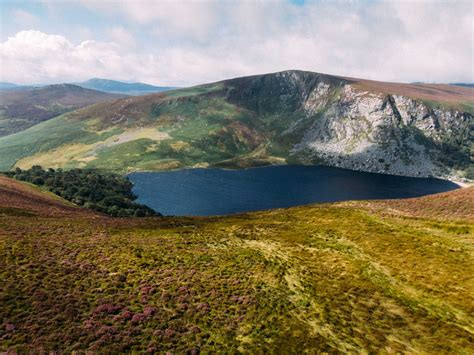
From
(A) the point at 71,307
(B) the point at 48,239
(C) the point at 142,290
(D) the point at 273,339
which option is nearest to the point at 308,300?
(D) the point at 273,339

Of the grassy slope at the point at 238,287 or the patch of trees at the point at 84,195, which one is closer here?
the grassy slope at the point at 238,287

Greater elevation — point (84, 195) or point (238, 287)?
point (238, 287)

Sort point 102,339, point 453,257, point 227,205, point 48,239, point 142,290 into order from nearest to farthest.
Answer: point 102,339
point 142,290
point 453,257
point 48,239
point 227,205

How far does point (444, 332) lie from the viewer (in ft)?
90.1

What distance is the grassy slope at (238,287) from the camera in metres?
25.9

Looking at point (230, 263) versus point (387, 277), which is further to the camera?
point (230, 263)

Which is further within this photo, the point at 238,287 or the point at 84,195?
the point at 84,195

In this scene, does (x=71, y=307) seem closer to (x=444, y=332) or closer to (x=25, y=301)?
(x=25, y=301)

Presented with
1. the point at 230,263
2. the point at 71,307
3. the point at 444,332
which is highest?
the point at 71,307

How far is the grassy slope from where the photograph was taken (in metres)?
25.9

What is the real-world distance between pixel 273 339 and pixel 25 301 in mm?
22684

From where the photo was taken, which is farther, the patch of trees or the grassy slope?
the patch of trees

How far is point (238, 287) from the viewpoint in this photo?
3425 centimetres

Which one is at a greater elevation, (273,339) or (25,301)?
(25,301)
